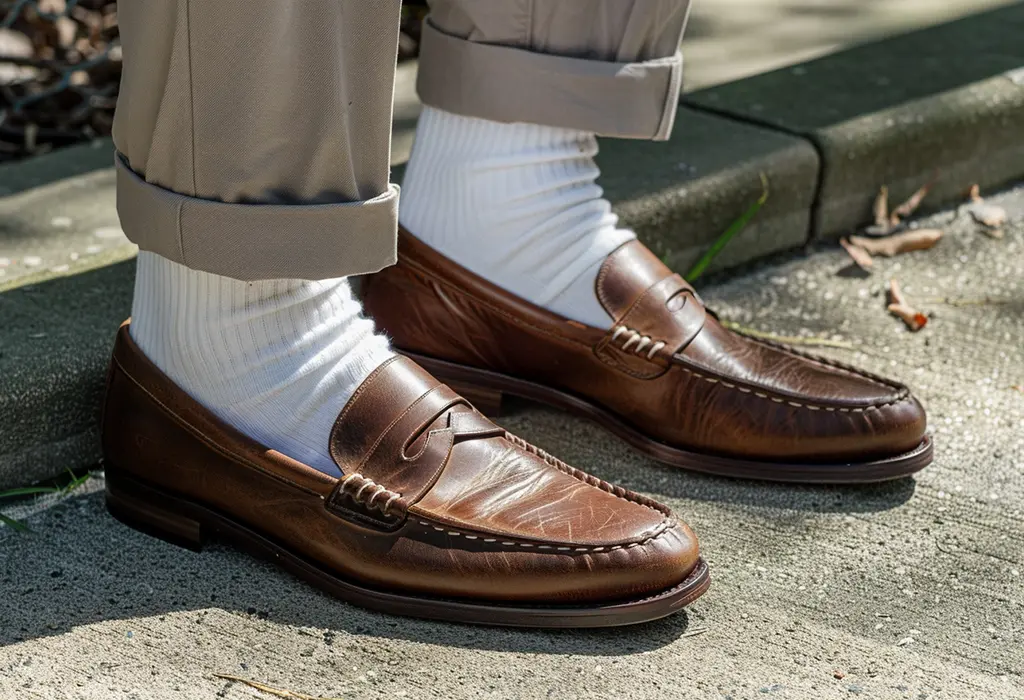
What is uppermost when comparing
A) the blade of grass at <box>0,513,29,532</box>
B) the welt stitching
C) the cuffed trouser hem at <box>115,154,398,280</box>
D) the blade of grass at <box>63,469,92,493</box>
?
the cuffed trouser hem at <box>115,154,398,280</box>

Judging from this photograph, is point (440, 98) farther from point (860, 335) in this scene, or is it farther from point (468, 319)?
point (860, 335)

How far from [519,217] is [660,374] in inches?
9.8

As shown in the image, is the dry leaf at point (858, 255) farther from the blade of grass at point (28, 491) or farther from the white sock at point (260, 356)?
the blade of grass at point (28, 491)

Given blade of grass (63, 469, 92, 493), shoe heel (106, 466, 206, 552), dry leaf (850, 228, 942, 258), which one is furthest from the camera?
dry leaf (850, 228, 942, 258)

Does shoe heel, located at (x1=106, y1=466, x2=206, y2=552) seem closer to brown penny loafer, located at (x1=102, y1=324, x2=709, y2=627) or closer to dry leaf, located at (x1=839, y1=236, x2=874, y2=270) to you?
brown penny loafer, located at (x1=102, y1=324, x2=709, y2=627)

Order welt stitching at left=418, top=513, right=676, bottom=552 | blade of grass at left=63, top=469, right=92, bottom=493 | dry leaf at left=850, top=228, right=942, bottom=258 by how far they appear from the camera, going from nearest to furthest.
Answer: welt stitching at left=418, top=513, right=676, bottom=552 < blade of grass at left=63, top=469, right=92, bottom=493 < dry leaf at left=850, top=228, right=942, bottom=258

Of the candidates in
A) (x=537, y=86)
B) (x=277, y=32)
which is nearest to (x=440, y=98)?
(x=537, y=86)

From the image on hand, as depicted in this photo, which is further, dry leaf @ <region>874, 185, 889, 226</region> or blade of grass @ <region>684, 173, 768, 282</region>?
dry leaf @ <region>874, 185, 889, 226</region>

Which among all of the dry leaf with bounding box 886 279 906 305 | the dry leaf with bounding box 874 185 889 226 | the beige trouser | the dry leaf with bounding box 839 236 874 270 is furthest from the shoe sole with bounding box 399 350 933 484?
the dry leaf with bounding box 874 185 889 226

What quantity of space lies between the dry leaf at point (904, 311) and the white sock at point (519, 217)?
1.78ft

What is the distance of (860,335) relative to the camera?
1.90m

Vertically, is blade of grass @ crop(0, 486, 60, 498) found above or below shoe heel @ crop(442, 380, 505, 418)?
below

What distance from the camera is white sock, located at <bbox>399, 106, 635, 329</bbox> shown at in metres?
1.57

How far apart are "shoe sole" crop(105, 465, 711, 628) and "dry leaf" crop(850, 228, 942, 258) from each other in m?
1.00
